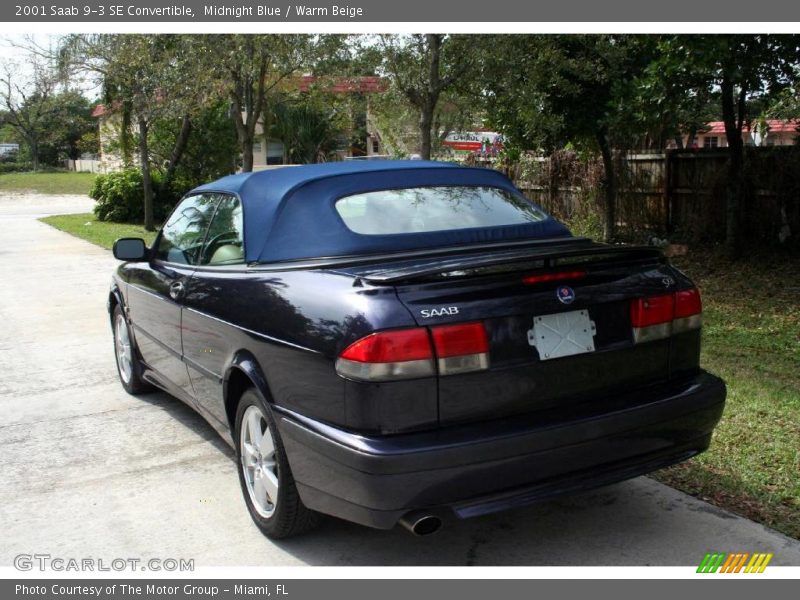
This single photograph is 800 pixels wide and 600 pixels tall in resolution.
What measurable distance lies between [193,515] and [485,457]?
1.78 metres

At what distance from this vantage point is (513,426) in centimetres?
329

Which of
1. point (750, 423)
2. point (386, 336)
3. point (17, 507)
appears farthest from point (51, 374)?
point (750, 423)

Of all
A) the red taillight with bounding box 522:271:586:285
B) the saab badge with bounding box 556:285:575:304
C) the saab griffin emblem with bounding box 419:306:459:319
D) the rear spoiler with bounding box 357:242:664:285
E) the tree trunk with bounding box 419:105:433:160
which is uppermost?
the tree trunk with bounding box 419:105:433:160

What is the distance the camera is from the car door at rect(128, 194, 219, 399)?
503 centimetres

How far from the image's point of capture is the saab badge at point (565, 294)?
11.3 feet

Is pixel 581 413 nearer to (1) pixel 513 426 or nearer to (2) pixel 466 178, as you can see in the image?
(1) pixel 513 426

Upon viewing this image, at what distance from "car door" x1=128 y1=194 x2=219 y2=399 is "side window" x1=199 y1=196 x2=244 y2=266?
0.37 ft

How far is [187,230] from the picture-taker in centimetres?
532

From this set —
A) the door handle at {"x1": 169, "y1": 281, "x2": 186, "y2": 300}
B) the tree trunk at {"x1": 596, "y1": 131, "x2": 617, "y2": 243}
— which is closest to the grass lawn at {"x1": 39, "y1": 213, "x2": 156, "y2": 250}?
the tree trunk at {"x1": 596, "y1": 131, "x2": 617, "y2": 243}

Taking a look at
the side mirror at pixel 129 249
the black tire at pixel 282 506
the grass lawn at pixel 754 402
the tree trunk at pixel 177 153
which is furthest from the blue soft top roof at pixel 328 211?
the tree trunk at pixel 177 153

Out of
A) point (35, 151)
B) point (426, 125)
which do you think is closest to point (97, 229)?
point (426, 125)

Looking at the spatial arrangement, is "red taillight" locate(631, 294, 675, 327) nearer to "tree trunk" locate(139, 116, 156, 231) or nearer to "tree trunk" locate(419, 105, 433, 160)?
"tree trunk" locate(419, 105, 433, 160)

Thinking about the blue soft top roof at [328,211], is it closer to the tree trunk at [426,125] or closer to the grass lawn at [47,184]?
the tree trunk at [426,125]

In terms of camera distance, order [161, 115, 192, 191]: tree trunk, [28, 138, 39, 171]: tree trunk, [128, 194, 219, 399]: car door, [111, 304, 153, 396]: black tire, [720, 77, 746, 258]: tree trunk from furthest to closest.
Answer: [28, 138, 39, 171]: tree trunk < [161, 115, 192, 191]: tree trunk < [720, 77, 746, 258]: tree trunk < [111, 304, 153, 396]: black tire < [128, 194, 219, 399]: car door
